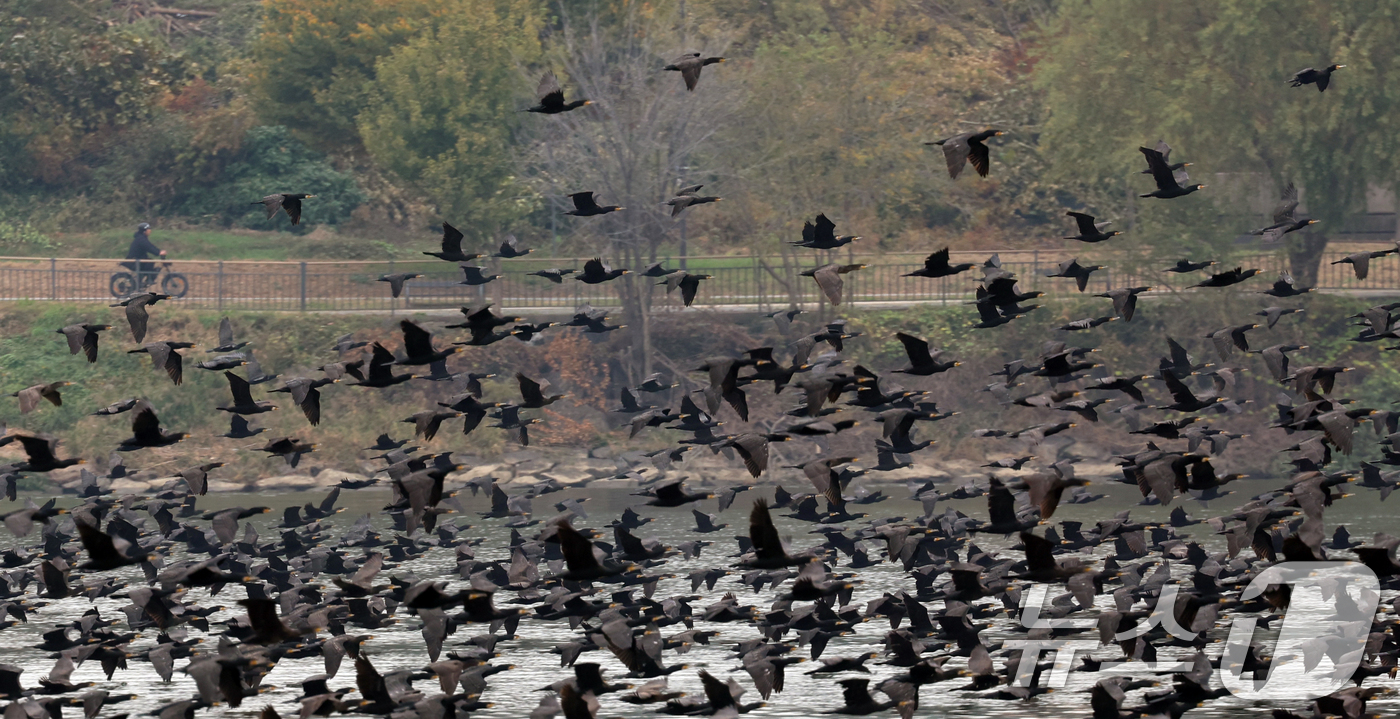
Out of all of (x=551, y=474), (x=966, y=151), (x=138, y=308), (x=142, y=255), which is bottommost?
(x=551, y=474)

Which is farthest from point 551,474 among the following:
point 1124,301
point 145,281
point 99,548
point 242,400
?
point 99,548

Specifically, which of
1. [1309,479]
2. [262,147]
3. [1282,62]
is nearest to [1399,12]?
[1282,62]

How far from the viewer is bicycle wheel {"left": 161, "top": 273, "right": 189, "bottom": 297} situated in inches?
2702

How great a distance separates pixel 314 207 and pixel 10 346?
56.4 feet

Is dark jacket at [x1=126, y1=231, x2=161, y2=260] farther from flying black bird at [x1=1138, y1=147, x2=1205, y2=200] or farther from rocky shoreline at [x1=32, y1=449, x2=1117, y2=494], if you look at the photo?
flying black bird at [x1=1138, y1=147, x2=1205, y2=200]

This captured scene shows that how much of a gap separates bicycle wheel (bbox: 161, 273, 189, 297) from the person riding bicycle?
0.50 m

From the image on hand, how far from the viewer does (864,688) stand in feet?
95.0

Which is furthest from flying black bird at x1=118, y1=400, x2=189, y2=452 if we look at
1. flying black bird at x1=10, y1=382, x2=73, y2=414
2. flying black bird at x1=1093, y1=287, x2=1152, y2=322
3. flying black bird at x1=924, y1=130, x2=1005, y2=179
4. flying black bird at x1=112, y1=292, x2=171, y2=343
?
flying black bird at x1=1093, y1=287, x2=1152, y2=322

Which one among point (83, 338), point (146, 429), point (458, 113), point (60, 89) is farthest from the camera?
point (60, 89)

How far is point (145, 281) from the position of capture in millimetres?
68500

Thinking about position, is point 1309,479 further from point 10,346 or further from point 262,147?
point 262,147

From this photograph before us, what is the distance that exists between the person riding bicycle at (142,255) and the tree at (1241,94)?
3392 cm

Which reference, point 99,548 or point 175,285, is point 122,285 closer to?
point 175,285
